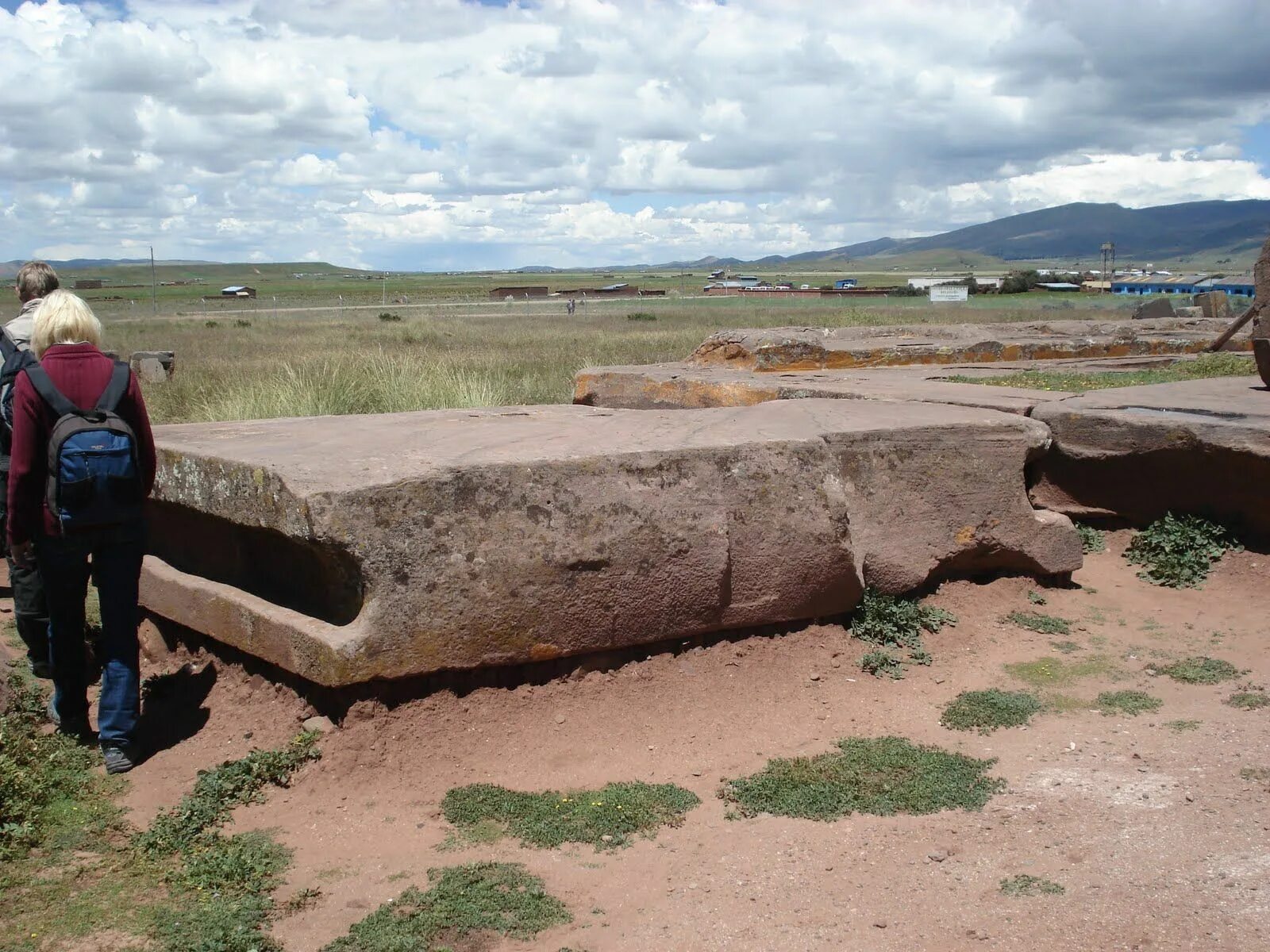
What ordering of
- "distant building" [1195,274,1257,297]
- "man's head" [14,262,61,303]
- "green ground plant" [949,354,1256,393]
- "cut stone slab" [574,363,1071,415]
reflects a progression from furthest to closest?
1. "distant building" [1195,274,1257,297]
2. "green ground plant" [949,354,1256,393]
3. "cut stone slab" [574,363,1071,415]
4. "man's head" [14,262,61,303]

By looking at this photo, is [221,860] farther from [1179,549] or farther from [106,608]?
[1179,549]

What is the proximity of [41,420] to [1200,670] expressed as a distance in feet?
15.3

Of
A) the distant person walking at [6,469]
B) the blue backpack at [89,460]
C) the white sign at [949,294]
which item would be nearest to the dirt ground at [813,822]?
the distant person walking at [6,469]

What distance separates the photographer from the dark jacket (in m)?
3.98

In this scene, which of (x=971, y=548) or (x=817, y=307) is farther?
(x=817, y=307)

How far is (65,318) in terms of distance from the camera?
4082 millimetres

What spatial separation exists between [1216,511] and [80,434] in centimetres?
561

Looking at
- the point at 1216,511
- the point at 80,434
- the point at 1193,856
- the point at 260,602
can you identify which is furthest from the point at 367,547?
the point at 1216,511

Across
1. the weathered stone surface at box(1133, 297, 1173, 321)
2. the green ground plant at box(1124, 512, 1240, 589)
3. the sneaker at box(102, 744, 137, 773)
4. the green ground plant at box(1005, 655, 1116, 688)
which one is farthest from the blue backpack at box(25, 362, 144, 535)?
the weathered stone surface at box(1133, 297, 1173, 321)

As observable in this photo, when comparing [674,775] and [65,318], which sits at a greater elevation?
[65,318]

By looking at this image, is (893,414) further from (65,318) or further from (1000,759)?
(65,318)

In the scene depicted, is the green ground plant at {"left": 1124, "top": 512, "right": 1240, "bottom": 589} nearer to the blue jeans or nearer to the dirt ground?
the dirt ground

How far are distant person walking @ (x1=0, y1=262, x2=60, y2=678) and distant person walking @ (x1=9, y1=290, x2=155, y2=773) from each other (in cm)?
32

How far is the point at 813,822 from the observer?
12.2 ft
